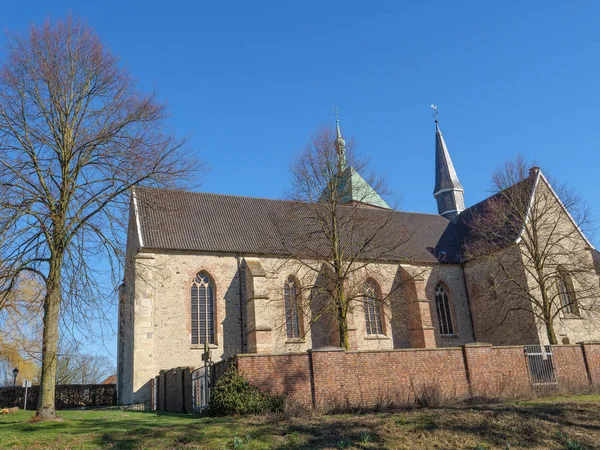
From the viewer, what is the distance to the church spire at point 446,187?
38.9m

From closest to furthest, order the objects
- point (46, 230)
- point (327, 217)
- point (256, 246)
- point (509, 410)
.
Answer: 1. point (509, 410)
2. point (46, 230)
3. point (327, 217)
4. point (256, 246)

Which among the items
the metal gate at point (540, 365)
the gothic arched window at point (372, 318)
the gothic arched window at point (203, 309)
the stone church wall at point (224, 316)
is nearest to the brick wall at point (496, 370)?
the metal gate at point (540, 365)

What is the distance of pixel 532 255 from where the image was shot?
26297 millimetres

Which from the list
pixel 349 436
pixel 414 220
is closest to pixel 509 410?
pixel 349 436

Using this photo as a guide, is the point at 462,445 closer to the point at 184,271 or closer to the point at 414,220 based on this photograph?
the point at 184,271

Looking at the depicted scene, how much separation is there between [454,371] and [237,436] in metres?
10.2

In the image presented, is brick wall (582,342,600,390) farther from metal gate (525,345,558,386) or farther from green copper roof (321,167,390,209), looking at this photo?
green copper roof (321,167,390,209)

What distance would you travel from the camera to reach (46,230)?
45.7 ft

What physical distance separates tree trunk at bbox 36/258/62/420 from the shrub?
427 cm

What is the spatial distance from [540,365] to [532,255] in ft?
26.2

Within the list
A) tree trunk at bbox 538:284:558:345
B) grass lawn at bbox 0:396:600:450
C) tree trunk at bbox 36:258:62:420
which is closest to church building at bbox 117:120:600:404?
tree trunk at bbox 538:284:558:345

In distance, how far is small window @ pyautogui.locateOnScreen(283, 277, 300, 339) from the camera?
26234 millimetres

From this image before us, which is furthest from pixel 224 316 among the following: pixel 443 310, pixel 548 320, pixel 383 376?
pixel 548 320

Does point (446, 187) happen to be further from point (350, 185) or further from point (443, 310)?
point (350, 185)
